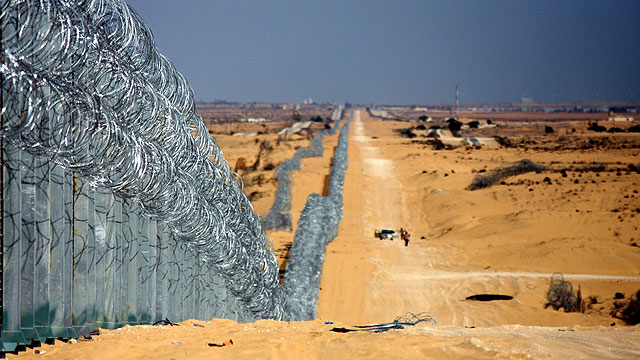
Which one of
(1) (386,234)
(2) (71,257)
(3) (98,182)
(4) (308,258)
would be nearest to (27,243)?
(2) (71,257)

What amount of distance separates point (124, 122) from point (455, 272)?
12107mm

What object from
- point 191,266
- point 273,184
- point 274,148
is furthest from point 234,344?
point 274,148

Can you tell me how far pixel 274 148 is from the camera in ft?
173

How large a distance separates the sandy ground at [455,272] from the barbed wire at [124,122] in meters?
1.05

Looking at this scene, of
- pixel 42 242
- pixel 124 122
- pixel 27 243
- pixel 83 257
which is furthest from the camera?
pixel 124 122

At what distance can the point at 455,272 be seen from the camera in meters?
16.9

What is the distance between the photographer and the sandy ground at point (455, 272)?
582 cm

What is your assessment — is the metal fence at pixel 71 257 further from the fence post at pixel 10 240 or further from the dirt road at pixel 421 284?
the dirt road at pixel 421 284

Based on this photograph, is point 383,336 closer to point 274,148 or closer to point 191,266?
point 191,266

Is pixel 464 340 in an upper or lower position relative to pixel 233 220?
lower

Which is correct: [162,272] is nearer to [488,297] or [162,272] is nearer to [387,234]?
[488,297]

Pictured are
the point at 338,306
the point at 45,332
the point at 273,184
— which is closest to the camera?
the point at 45,332

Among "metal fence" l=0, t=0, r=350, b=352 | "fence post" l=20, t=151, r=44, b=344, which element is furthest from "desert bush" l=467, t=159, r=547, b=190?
"fence post" l=20, t=151, r=44, b=344

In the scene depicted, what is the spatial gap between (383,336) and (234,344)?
1356 millimetres
